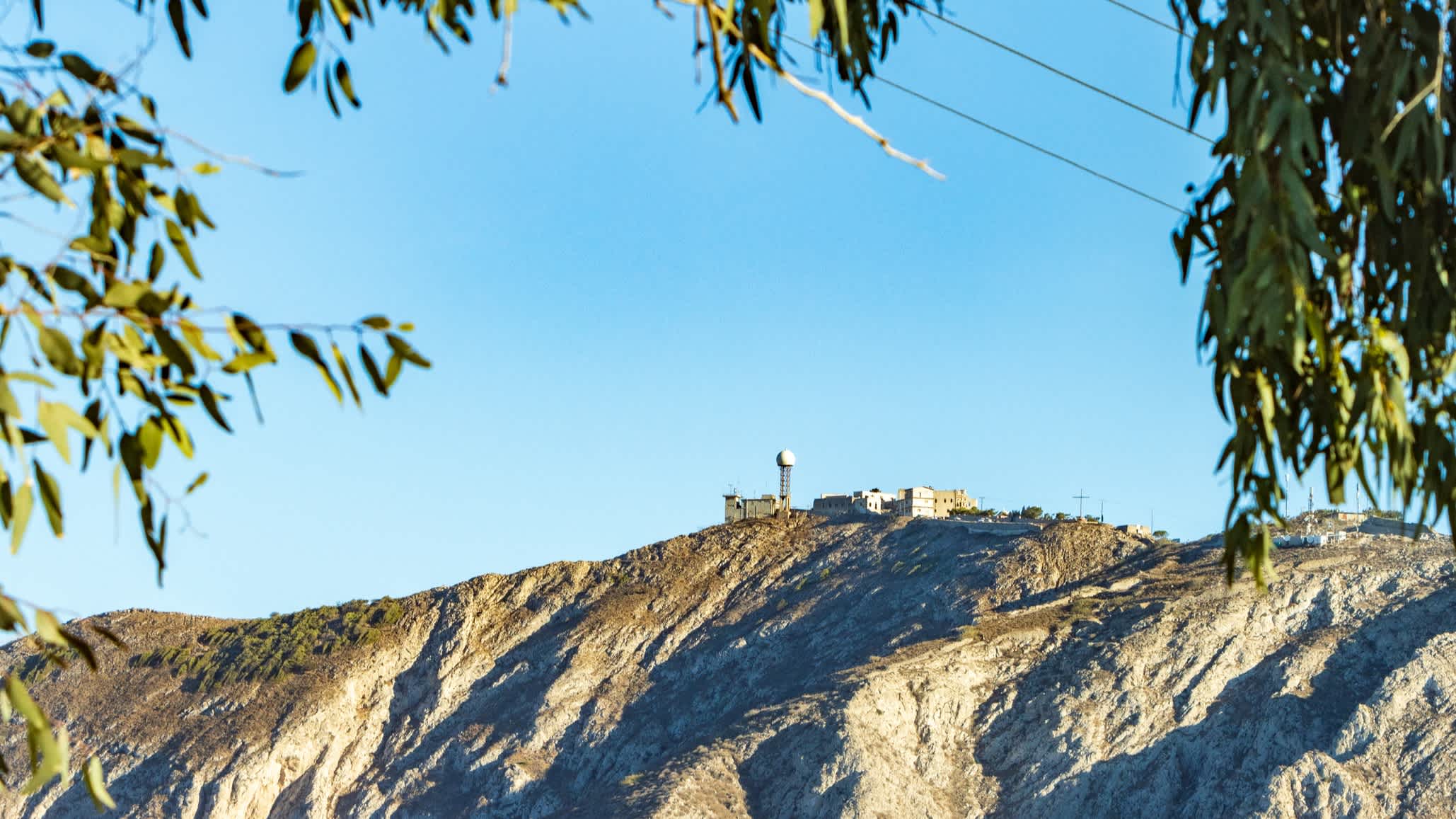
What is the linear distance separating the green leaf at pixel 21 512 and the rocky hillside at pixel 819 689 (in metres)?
27.5

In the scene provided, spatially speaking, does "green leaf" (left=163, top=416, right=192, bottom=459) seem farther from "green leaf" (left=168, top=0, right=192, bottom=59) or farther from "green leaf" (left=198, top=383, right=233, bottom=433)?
"green leaf" (left=168, top=0, right=192, bottom=59)

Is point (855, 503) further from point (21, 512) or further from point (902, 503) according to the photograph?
point (21, 512)

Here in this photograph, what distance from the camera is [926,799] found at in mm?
32875

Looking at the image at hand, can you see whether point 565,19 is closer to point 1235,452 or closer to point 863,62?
point 863,62

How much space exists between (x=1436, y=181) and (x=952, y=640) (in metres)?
32.9

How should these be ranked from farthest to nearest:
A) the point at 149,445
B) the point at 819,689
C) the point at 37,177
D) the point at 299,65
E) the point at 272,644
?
the point at 272,644, the point at 819,689, the point at 299,65, the point at 149,445, the point at 37,177

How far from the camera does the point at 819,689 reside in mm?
37469

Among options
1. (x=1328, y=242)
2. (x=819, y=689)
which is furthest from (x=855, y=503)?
(x=1328, y=242)

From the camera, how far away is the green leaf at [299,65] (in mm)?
6910

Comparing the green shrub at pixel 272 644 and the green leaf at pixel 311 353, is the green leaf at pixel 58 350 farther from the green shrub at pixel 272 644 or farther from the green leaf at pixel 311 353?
the green shrub at pixel 272 644

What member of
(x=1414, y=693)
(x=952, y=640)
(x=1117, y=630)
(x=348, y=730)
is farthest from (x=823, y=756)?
(x=348, y=730)

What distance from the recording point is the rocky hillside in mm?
32719

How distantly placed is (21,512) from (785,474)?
49.3m

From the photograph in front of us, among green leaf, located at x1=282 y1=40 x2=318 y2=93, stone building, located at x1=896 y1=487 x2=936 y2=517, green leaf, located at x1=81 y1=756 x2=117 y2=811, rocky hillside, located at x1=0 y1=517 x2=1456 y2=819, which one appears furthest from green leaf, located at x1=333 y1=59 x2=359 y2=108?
stone building, located at x1=896 y1=487 x2=936 y2=517
